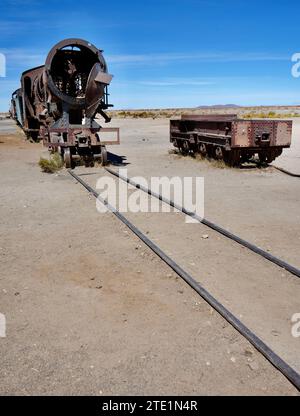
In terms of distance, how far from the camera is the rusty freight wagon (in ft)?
42.5

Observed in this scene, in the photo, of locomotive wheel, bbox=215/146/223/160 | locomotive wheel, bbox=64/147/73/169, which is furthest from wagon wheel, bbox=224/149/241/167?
locomotive wheel, bbox=64/147/73/169

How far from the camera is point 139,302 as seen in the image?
4.54 metres

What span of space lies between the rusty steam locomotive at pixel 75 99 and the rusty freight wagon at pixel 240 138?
356 centimetres

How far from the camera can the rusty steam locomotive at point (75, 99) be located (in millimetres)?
13656

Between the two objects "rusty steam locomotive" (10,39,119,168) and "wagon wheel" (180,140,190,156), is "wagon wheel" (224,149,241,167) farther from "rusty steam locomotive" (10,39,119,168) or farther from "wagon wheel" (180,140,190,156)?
"rusty steam locomotive" (10,39,119,168)

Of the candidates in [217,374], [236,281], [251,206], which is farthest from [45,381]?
[251,206]

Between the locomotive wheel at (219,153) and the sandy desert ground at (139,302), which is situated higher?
the locomotive wheel at (219,153)

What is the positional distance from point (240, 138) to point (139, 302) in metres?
9.55

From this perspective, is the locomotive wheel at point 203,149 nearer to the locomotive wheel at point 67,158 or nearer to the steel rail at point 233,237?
the locomotive wheel at point 67,158

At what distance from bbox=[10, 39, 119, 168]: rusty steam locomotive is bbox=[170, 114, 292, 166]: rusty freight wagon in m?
3.56

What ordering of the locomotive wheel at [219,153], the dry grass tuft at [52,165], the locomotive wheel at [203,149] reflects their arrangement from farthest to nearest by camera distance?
the locomotive wheel at [203,149]
the locomotive wheel at [219,153]
the dry grass tuft at [52,165]

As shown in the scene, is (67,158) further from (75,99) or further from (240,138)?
(240,138)

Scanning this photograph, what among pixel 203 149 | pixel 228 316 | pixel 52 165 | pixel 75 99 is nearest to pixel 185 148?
pixel 203 149

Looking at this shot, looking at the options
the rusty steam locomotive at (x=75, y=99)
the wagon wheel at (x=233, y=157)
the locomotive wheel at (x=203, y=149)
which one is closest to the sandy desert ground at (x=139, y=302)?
the wagon wheel at (x=233, y=157)
